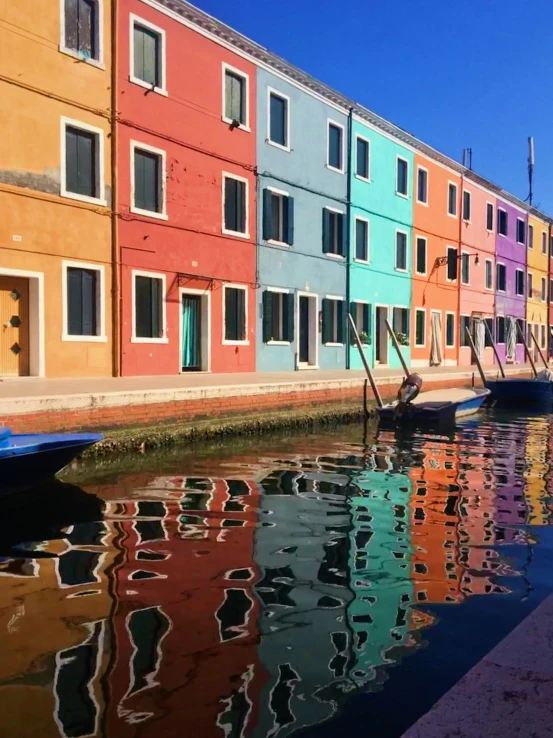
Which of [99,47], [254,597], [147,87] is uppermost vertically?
[99,47]

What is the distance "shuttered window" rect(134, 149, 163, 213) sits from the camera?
16500mm

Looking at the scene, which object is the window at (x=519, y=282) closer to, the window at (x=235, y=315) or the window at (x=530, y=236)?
the window at (x=530, y=236)

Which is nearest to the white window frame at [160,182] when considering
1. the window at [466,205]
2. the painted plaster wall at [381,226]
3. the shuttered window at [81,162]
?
the shuttered window at [81,162]

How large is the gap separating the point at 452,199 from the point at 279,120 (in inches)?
504

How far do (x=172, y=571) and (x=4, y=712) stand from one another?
217 cm

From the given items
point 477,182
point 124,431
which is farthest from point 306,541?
point 477,182

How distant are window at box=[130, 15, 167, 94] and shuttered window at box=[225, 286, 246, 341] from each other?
5145mm

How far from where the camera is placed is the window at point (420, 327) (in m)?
28.3

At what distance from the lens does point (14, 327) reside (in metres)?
14.0

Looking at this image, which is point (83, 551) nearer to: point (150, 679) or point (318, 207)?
point (150, 679)

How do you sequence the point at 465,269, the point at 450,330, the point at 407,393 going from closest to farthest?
the point at 407,393
the point at 450,330
the point at 465,269

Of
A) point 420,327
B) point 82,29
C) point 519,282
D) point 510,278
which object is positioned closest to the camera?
point 82,29

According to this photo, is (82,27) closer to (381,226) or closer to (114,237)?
(114,237)

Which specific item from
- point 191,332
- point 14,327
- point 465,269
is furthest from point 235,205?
point 465,269
